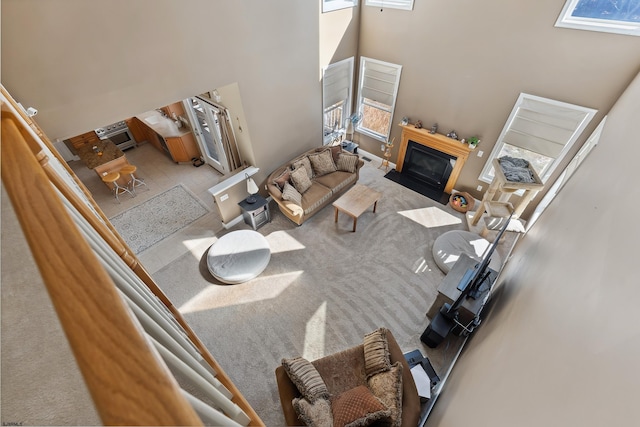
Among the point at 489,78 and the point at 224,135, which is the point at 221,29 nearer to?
the point at 224,135

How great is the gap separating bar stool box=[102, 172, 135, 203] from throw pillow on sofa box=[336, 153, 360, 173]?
14.2 ft

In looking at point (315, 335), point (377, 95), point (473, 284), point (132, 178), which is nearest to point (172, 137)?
point (132, 178)

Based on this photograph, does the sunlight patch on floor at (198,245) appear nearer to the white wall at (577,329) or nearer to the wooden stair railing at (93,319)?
the white wall at (577,329)

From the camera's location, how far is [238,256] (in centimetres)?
460

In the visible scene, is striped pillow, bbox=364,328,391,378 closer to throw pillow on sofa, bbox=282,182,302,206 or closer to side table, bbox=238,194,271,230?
throw pillow on sofa, bbox=282,182,302,206

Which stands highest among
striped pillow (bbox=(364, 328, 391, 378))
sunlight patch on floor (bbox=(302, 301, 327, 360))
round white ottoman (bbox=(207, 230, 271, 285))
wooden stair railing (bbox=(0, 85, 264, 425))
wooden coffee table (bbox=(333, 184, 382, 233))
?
wooden stair railing (bbox=(0, 85, 264, 425))

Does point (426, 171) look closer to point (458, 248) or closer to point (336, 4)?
point (458, 248)

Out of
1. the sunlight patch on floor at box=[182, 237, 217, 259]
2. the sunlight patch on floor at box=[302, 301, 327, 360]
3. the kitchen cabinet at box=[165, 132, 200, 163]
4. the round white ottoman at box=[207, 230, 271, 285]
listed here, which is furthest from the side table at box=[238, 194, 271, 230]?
the kitchen cabinet at box=[165, 132, 200, 163]

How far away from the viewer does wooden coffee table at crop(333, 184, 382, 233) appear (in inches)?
198

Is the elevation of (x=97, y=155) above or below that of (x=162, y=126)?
below

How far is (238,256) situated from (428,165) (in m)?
4.23

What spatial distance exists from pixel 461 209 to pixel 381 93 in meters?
2.88

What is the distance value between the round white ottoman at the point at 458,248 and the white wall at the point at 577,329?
2.11 meters

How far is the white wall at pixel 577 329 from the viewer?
2.72 feet
